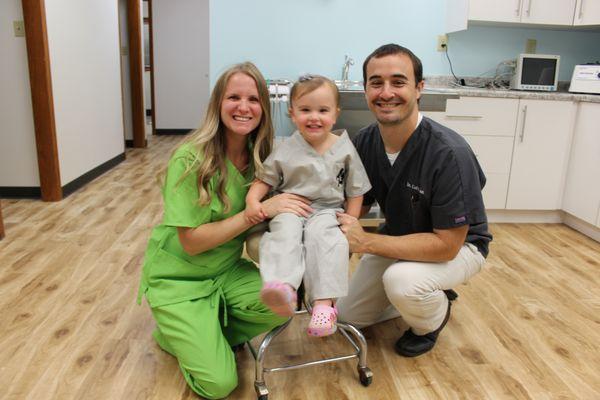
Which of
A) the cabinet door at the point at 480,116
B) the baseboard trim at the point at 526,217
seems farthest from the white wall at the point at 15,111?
the baseboard trim at the point at 526,217

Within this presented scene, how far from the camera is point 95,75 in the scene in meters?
4.01

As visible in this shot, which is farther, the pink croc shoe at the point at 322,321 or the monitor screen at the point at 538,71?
the monitor screen at the point at 538,71

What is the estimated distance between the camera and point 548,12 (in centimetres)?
313

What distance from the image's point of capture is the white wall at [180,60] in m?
6.30

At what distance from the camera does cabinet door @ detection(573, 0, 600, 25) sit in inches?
120

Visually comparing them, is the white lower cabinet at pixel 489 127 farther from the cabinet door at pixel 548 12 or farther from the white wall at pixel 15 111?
the white wall at pixel 15 111

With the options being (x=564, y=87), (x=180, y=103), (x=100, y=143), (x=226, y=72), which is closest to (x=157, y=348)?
(x=226, y=72)

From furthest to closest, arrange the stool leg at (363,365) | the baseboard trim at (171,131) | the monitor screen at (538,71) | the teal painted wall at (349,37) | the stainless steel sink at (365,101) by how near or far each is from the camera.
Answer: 1. the baseboard trim at (171,131)
2. the teal painted wall at (349,37)
3. the monitor screen at (538,71)
4. the stainless steel sink at (365,101)
5. the stool leg at (363,365)

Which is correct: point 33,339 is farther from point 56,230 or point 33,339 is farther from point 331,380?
point 56,230

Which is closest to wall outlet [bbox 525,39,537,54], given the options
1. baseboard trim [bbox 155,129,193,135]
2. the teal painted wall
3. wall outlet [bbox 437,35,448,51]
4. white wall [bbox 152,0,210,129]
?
the teal painted wall

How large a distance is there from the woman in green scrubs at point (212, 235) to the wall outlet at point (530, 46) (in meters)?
2.68

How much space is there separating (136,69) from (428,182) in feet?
15.4

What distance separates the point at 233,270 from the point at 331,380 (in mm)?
476

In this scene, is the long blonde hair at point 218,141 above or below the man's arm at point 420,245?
above
